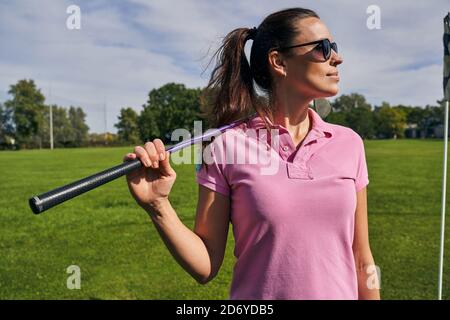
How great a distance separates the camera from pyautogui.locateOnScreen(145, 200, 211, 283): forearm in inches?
62.4

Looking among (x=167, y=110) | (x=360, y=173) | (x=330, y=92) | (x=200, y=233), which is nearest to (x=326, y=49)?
(x=330, y=92)

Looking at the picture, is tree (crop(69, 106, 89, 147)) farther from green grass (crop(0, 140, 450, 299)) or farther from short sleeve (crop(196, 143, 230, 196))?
short sleeve (crop(196, 143, 230, 196))

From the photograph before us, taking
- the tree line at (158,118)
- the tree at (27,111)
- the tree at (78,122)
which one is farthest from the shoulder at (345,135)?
the tree at (78,122)

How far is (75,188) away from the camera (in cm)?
134

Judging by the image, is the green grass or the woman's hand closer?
the woman's hand

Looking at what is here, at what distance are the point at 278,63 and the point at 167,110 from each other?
78329 millimetres

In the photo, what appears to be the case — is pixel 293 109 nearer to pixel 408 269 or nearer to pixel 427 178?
pixel 408 269

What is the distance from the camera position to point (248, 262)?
1.68 meters

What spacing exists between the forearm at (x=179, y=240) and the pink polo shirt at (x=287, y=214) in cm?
15

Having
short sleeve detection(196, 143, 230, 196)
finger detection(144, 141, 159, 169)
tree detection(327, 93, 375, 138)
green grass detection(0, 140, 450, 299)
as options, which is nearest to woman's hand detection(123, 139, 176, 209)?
finger detection(144, 141, 159, 169)

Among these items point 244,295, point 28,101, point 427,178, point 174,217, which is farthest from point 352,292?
point 28,101

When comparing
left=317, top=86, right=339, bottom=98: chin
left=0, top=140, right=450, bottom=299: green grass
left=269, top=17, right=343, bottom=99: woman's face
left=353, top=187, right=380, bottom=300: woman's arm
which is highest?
left=269, top=17, right=343, bottom=99: woman's face

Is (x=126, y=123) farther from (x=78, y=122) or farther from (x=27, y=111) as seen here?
(x=78, y=122)

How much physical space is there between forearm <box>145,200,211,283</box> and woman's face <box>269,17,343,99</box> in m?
0.74
